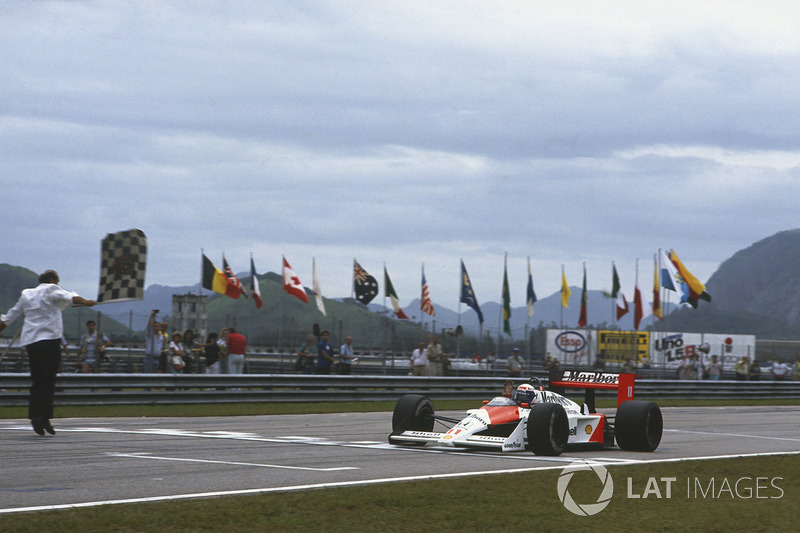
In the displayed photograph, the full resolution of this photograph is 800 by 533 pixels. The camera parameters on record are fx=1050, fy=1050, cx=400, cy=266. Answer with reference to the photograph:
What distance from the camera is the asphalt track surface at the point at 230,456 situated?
7.36 metres

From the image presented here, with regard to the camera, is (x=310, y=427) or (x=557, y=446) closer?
(x=557, y=446)

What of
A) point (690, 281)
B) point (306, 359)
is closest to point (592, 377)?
point (306, 359)

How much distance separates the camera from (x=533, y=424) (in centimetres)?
1073

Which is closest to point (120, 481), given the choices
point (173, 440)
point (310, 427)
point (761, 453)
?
point (173, 440)

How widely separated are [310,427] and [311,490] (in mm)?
6821

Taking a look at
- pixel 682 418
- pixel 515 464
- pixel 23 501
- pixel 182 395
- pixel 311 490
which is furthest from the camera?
pixel 682 418

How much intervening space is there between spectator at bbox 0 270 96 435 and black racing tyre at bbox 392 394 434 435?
352 cm

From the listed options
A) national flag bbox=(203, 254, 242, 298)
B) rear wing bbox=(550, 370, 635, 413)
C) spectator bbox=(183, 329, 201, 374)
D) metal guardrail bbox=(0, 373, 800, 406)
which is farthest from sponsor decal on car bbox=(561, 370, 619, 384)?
national flag bbox=(203, 254, 242, 298)

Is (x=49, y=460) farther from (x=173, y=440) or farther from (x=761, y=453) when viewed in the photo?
(x=761, y=453)

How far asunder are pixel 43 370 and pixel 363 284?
79.2 feet

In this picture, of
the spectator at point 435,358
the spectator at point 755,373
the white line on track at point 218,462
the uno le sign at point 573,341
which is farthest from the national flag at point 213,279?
the uno le sign at point 573,341

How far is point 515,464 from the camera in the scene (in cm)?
991

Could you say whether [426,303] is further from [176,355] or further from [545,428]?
[545,428]

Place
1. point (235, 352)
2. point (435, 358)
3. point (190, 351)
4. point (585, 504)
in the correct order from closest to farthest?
point (585, 504) < point (235, 352) < point (190, 351) < point (435, 358)
